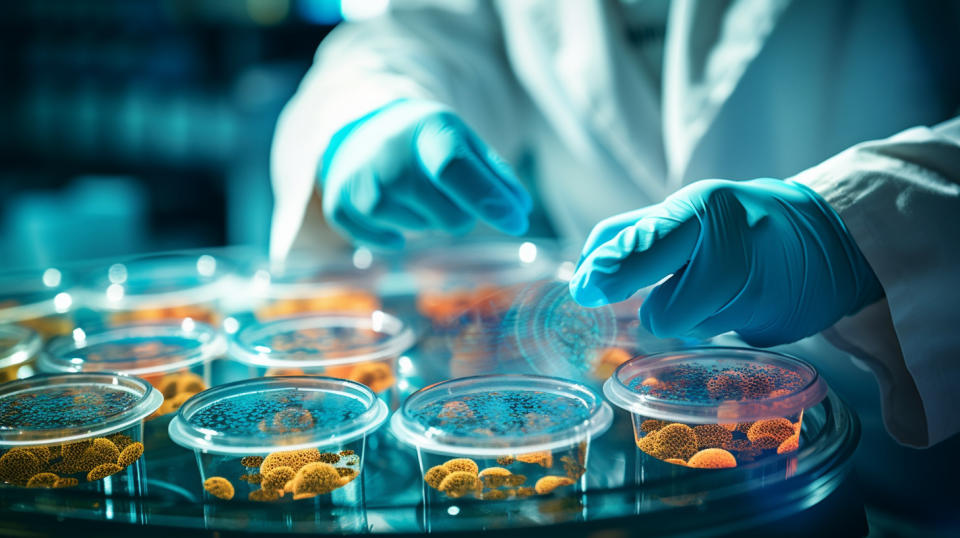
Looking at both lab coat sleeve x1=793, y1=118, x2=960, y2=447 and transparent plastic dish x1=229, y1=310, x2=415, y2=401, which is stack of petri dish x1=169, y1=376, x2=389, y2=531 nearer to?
transparent plastic dish x1=229, y1=310, x2=415, y2=401

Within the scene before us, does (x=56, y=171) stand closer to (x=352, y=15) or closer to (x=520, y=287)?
(x=352, y=15)

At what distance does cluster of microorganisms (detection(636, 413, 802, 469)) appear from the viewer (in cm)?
66

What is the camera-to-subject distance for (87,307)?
50.6 inches

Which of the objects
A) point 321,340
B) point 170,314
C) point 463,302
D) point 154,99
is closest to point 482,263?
point 463,302

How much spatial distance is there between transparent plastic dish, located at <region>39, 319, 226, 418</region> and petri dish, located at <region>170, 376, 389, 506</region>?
140 millimetres

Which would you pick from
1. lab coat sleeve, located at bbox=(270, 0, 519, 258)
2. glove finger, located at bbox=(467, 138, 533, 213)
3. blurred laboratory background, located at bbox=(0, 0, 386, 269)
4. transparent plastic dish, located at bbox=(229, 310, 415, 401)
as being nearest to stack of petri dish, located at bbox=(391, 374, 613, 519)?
transparent plastic dish, located at bbox=(229, 310, 415, 401)

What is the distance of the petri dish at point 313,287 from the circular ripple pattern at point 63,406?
1.30ft

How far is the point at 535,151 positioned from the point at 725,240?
100 centimetres

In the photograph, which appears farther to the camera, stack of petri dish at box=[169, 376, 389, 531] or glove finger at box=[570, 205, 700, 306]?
glove finger at box=[570, 205, 700, 306]

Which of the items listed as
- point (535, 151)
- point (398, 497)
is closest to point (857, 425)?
point (398, 497)

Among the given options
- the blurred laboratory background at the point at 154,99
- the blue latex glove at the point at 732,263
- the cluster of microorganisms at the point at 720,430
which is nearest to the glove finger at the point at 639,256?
the blue latex glove at the point at 732,263

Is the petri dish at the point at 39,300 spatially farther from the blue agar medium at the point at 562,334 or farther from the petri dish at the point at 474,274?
the blue agar medium at the point at 562,334

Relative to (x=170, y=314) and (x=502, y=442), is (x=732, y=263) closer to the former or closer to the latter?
(x=502, y=442)

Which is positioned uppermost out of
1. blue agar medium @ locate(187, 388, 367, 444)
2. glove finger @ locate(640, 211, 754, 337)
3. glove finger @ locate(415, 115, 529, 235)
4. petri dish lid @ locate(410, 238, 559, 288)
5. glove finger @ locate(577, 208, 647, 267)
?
glove finger @ locate(415, 115, 529, 235)
